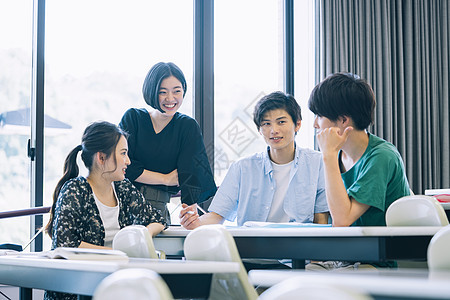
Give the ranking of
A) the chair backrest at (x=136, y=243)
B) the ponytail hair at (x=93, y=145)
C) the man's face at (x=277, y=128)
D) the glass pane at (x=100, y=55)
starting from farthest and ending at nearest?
the glass pane at (x=100, y=55)
the man's face at (x=277, y=128)
the ponytail hair at (x=93, y=145)
the chair backrest at (x=136, y=243)

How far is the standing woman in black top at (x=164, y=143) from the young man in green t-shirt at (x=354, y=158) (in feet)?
2.64

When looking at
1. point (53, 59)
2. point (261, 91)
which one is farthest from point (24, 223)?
point (261, 91)

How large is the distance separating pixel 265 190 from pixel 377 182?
759 millimetres

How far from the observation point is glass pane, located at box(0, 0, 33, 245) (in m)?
3.42

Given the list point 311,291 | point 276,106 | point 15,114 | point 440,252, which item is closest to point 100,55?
point 15,114

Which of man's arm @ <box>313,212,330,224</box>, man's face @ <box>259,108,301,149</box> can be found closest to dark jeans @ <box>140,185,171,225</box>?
man's face @ <box>259,108,301,149</box>

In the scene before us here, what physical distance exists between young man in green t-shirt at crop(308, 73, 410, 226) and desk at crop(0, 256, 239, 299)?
0.94 metres

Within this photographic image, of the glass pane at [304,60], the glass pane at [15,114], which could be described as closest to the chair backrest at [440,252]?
the glass pane at [15,114]

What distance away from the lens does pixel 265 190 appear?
2.59 meters

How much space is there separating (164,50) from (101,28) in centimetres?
49

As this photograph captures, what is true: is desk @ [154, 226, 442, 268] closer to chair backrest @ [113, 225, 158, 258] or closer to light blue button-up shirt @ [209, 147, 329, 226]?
chair backrest @ [113, 225, 158, 258]

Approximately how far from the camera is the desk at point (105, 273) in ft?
3.42

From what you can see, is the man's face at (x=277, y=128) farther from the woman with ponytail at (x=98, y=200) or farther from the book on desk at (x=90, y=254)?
the book on desk at (x=90, y=254)

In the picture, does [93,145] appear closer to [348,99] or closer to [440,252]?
[348,99]
